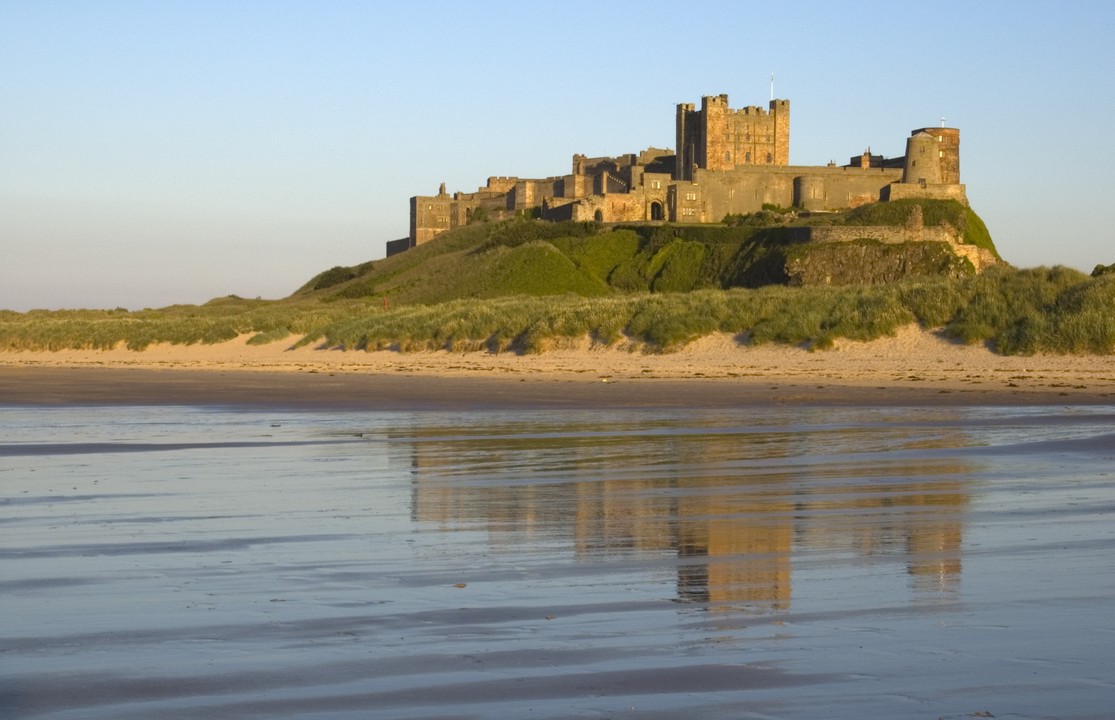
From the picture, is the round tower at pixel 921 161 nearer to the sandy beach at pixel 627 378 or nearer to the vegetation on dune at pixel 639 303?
the vegetation on dune at pixel 639 303

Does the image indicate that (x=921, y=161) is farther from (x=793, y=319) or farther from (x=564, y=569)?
(x=564, y=569)

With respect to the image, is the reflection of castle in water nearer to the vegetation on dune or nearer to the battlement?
the vegetation on dune

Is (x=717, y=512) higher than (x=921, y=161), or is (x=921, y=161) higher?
(x=921, y=161)

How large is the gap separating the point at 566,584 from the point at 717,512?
7.69 ft

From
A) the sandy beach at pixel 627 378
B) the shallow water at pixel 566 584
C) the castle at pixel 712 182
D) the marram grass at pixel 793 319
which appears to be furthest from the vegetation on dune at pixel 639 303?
the shallow water at pixel 566 584

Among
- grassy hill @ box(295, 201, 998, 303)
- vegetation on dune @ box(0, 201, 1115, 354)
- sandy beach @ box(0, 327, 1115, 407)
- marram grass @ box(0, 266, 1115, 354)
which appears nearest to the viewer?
sandy beach @ box(0, 327, 1115, 407)

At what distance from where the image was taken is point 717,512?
8164 mm

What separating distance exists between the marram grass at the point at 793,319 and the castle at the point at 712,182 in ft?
120

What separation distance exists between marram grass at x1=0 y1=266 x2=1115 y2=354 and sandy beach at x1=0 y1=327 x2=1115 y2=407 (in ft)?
1.19

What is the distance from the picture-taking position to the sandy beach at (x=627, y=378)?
63.7 ft

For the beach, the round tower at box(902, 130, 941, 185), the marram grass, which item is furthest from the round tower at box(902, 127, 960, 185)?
the beach

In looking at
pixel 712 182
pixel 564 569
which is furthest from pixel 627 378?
pixel 712 182

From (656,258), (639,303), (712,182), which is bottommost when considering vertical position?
(639,303)

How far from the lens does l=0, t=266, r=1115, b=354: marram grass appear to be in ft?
77.8
